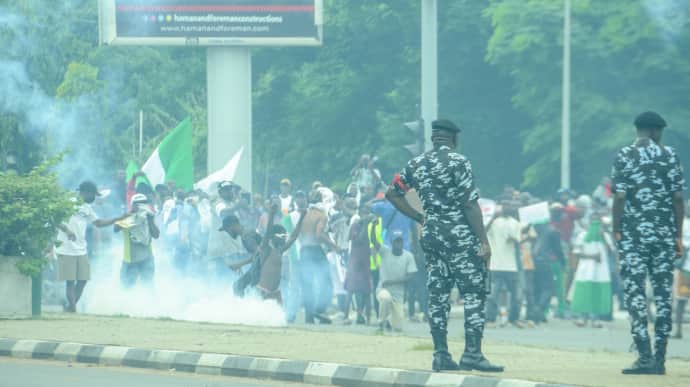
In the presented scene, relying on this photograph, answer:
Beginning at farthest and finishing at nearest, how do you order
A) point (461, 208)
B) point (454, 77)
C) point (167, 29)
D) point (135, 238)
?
point (454, 77), point (167, 29), point (135, 238), point (461, 208)

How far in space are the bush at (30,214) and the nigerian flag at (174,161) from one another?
8749mm

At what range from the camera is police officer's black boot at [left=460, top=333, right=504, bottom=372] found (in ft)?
33.5

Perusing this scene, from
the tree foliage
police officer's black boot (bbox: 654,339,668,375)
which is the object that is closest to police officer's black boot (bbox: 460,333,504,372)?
police officer's black boot (bbox: 654,339,668,375)

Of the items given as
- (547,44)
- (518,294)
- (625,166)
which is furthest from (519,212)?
(547,44)

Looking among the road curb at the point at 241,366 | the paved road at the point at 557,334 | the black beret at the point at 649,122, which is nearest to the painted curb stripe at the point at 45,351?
the road curb at the point at 241,366

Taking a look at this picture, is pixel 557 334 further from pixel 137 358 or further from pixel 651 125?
pixel 651 125

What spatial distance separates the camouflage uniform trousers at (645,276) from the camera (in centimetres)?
1025

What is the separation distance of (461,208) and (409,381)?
1.13m

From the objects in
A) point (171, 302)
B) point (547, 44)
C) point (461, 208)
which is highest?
point (547, 44)

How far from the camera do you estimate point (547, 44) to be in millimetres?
32750

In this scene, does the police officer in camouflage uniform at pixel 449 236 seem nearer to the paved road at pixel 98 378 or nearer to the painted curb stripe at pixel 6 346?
the paved road at pixel 98 378

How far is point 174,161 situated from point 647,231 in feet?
50.3

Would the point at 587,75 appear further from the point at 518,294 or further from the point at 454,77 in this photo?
the point at 518,294

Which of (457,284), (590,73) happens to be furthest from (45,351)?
(590,73)
